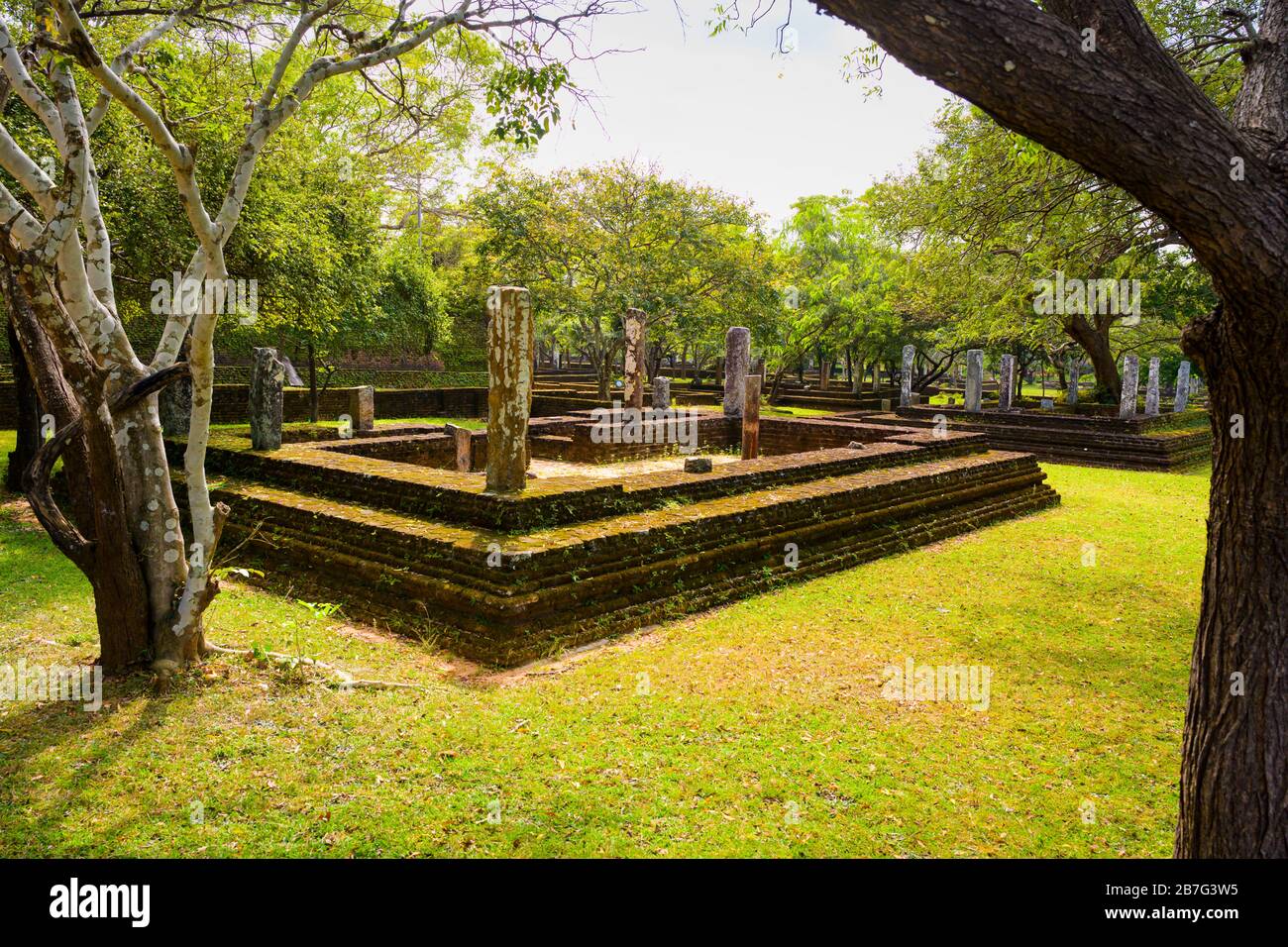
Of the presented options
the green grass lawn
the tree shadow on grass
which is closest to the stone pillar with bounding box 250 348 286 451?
the green grass lawn

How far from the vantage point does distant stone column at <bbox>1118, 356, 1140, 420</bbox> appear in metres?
20.6

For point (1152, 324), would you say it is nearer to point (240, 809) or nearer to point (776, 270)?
point (776, 270)

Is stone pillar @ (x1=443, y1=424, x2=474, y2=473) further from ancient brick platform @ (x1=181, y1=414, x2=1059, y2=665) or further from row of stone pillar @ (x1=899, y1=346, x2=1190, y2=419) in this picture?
row of stone pillar @ (x1=899, y1=346, x2=1190, y2=419)

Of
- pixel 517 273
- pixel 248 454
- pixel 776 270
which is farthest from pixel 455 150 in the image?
pixel 248 454

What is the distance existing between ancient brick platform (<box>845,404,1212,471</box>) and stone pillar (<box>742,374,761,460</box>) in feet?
17.3

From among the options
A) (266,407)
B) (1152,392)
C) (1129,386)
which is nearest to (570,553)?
(266,407)

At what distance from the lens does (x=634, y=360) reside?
17688 millimetres

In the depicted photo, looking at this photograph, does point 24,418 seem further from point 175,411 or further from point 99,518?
point 99,518

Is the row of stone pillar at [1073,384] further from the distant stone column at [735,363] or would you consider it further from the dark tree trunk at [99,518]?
the dark tree trunk at [99,518]

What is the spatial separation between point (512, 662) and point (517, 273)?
1888 cm

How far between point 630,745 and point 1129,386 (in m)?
20.8

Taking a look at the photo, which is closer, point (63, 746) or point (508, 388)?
point (63, 746)

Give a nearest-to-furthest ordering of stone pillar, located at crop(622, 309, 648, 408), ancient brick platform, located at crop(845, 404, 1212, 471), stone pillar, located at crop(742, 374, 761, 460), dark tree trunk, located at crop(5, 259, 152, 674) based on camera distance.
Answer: dark tree trunk, located at crop(5, 259, 152, 674) < stone pillar, located at crop(742, 374, 761, 460) < ancient brick platform, located at crop(845, 404, 1212, 471) < stone pillar, located at crop(622, 309, 648, 408)

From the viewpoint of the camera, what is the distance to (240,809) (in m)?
3.69
